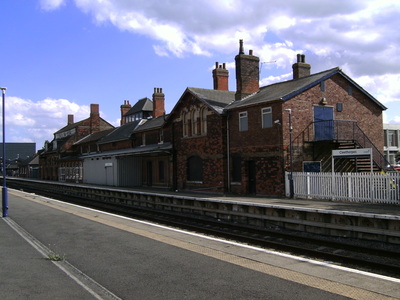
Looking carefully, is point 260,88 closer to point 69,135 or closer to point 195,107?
point 195,107

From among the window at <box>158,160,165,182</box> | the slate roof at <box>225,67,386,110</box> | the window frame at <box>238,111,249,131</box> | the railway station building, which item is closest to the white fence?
the railway station building

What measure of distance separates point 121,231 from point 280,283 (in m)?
6.37

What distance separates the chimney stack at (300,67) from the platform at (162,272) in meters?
17.9

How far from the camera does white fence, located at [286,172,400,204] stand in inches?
607

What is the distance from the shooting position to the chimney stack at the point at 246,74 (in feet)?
80.2

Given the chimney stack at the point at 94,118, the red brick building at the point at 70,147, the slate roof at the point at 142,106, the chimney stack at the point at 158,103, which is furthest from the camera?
the chimney stack at the point at 94,118

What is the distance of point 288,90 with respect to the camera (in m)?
21.4

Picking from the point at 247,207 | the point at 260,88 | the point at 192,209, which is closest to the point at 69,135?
the point at 260,88

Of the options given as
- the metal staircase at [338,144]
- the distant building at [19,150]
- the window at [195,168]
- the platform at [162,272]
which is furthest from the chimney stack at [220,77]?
the distant building at [19,150]

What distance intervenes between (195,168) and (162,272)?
19.3m

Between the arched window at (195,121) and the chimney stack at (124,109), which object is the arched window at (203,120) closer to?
the arched window at (195,121)

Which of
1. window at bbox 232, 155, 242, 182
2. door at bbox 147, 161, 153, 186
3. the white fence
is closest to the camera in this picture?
the white fence

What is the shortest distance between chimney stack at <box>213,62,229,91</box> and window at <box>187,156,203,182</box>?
683 centimetres

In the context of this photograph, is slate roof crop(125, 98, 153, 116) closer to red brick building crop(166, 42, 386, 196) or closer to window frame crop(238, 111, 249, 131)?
red brick building crop(166, 42, 386, 196)
